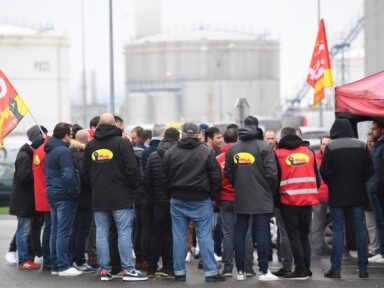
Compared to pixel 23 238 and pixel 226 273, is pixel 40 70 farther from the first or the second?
pixel 226 273

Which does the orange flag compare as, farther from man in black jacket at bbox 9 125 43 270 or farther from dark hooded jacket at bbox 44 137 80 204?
dark hooded jacket at bbox 44 137 80 204

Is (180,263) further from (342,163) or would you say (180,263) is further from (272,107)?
(272,107)

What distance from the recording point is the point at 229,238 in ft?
39.9

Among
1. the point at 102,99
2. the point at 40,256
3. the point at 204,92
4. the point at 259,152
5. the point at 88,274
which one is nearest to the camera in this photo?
the point at 259,152

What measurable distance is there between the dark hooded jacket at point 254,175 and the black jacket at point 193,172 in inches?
10.9

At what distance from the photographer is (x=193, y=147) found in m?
11.7

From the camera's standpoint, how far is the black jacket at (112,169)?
11.7m

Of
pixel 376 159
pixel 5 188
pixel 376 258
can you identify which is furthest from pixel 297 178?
pixel 5 188

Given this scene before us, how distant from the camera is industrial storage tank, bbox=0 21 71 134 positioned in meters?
81.4

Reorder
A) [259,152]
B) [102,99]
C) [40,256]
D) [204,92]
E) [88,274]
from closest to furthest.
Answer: [259,152] → [88,274] → [40,256] → [204,92] → [102,99]

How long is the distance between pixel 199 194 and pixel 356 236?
1.91m

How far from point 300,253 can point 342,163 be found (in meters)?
1.14

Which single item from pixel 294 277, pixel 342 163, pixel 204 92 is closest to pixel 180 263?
pixel 294 277

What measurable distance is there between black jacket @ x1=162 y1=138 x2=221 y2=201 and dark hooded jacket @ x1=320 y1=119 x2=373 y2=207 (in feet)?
4.33
